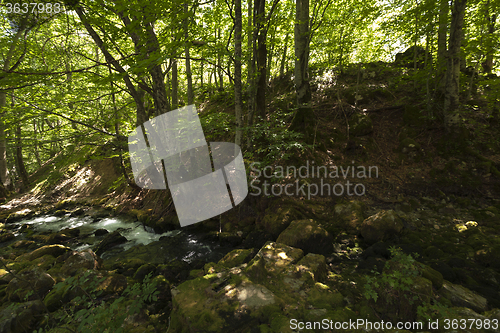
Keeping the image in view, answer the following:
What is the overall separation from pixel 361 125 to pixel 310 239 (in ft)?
17.7

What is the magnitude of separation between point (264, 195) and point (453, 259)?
14.4 feet

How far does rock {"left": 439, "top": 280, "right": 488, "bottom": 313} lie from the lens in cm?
275

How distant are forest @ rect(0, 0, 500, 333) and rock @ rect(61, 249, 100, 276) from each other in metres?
0.05

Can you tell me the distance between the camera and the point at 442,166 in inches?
248

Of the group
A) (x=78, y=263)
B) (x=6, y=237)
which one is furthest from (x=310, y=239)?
(x=6, y=237)

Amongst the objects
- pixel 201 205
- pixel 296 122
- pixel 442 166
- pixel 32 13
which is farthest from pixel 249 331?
pixel 32 13

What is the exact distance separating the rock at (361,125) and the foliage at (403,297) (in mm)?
6020

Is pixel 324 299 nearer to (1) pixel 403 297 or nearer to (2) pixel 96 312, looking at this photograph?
(1) pixel 403 297

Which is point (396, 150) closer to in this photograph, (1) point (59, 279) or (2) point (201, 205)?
(2) point (201, 205)

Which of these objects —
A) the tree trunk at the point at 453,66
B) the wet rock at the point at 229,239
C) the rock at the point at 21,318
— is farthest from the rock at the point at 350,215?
the rock at the point at 21,318

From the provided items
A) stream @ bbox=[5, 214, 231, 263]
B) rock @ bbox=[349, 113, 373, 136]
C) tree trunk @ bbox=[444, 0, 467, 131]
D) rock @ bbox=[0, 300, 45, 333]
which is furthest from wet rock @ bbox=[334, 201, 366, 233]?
rock @ bbox=[0, 300, 45, 333]

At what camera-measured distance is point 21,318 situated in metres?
3.11

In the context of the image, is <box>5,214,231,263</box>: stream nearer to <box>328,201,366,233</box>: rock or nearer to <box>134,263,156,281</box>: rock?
<box>134,263,156,281</box>: rock

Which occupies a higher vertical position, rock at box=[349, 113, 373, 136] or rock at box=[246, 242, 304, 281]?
rock at box=[349, 113, 373, 136]
